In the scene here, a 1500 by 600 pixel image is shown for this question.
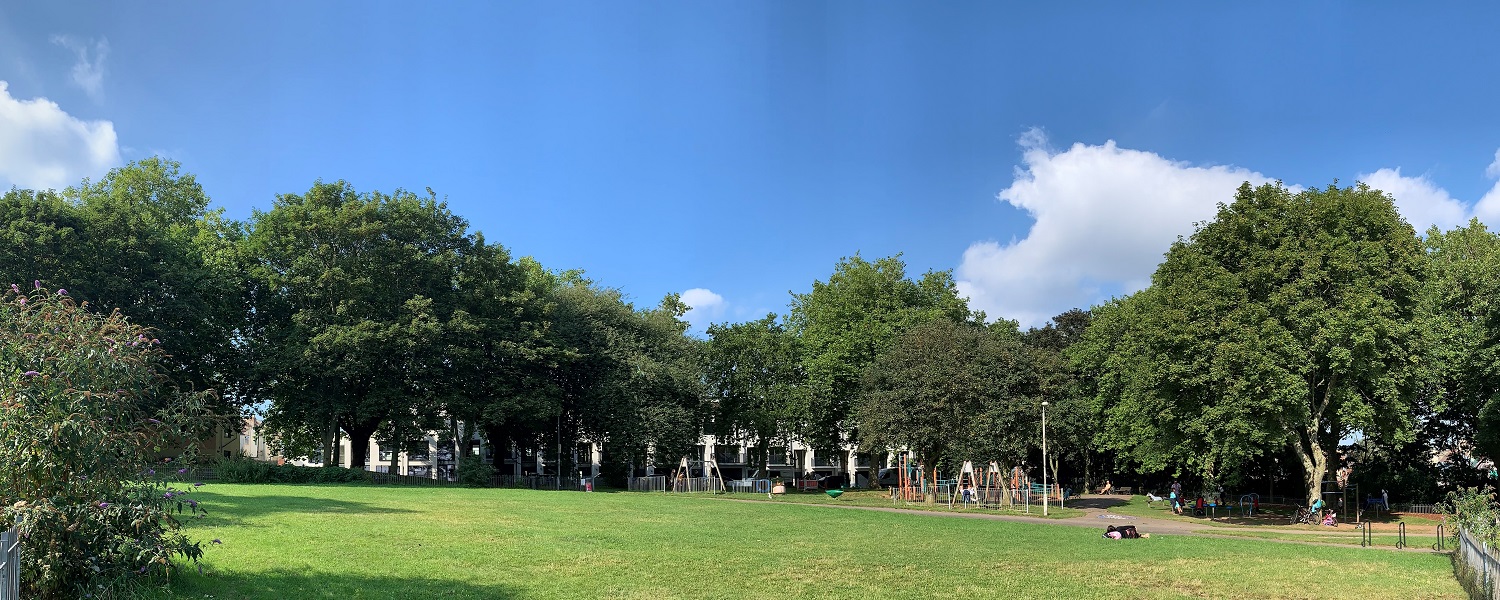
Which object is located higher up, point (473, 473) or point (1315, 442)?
point (1315, 442)

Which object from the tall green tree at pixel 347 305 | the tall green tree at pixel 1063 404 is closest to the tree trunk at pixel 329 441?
the tall green tree at pixel 347 305

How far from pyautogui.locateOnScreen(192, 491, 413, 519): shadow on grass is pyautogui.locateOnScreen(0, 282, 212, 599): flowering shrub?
11.3 metres

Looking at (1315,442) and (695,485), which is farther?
(695,485)

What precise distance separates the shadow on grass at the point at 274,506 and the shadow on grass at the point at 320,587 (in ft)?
29.0

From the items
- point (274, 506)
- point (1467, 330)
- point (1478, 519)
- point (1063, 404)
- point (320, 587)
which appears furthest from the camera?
point (1063, 404)

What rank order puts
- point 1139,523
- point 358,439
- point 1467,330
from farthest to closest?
1. point 358,439
2. point 1467,330
3. point 1139,523

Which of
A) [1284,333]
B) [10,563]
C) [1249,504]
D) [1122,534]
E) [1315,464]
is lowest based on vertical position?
[1249,504]

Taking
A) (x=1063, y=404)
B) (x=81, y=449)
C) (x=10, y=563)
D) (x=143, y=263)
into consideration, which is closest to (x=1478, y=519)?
(x=81, y=449)

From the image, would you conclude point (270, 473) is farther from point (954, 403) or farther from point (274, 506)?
point (954, 403)

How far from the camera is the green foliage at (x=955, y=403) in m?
47.9

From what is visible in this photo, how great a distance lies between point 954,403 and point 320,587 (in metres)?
39.2

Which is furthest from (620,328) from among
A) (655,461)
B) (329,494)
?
(329,494)

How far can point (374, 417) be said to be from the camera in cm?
5519

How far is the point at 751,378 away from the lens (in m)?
69.8
